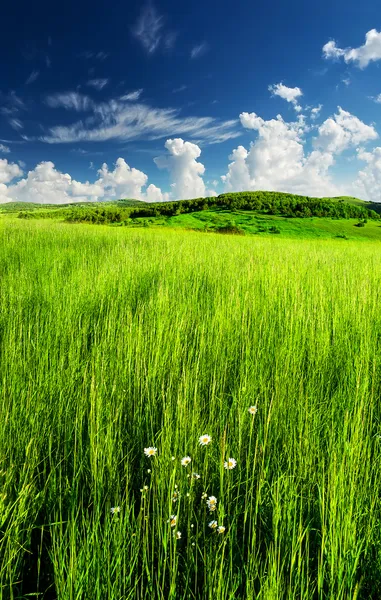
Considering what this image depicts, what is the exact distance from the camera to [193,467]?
3.62ft

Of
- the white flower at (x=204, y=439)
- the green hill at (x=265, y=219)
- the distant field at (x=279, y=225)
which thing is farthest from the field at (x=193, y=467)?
the distant field at (x=279, y=225)

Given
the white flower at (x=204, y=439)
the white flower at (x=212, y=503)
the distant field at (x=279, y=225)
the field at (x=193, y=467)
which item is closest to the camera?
the field at (x=193, y=467)

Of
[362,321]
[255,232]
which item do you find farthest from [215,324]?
[255,232]

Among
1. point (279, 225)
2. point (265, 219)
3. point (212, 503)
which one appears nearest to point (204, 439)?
point (212, 503)

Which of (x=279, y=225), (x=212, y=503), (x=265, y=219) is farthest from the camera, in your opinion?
(x=265, y=219)

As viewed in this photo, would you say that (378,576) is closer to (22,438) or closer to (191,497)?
(191,497)

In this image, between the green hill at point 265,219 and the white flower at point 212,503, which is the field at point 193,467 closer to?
the white flower at point 212,503

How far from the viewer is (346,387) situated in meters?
1.78

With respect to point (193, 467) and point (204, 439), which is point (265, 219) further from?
point (193, 467)

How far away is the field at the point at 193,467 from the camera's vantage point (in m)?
0.82

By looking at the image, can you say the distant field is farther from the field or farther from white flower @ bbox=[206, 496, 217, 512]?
white flower @ bbox=[206, 496, 217, 512]

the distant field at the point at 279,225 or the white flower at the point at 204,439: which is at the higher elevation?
the distant field at the point at 279,225

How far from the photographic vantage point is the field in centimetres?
82

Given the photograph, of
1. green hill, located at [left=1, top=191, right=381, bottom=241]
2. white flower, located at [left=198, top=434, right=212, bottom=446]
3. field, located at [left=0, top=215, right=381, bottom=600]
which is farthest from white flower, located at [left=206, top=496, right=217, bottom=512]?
green hill, located at [left=1, top=191, right=381, bottom=241]
